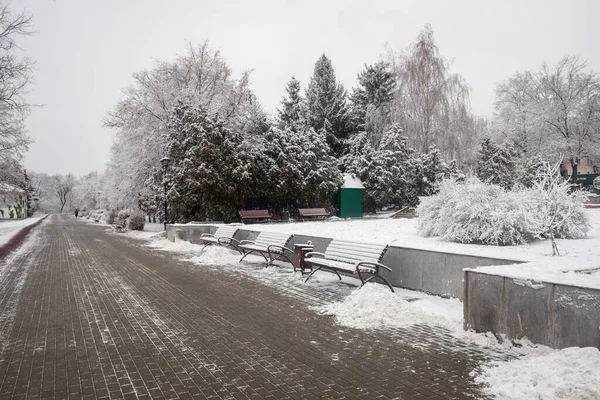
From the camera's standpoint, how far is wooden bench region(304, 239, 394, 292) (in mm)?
7172

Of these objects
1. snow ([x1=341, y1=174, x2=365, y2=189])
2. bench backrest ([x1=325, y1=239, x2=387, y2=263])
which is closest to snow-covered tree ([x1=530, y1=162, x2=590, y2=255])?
bench backrest ([x1=325, y1=239, x2=387, y2=263])

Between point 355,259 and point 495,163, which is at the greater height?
point 495,163

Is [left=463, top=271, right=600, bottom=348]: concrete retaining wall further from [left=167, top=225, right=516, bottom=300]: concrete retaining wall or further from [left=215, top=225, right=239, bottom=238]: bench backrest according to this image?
[left=215, top=225, right=239, bottom=238]: bench backrest

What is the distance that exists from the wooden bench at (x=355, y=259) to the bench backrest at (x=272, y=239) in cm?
192

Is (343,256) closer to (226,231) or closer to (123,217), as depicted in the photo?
(226,231)

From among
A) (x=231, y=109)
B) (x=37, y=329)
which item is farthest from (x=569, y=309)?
(x=231, y=109)

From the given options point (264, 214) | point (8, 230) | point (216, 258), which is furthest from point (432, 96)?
point (8, 230)

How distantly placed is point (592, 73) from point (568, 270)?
30491 millimetres

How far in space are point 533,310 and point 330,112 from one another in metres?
35.7

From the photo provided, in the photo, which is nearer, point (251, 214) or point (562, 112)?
point (251, 214)

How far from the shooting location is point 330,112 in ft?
128

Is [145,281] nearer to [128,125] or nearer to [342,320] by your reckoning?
[342,320]

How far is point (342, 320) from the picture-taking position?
5.70 metres

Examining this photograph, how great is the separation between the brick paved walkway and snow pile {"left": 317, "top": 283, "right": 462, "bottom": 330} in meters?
0.26
